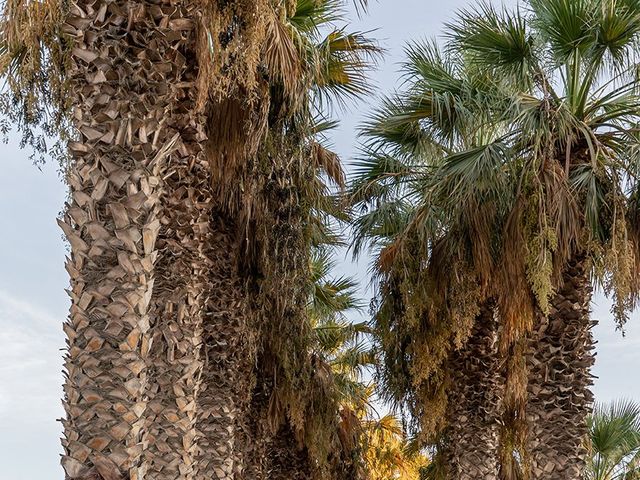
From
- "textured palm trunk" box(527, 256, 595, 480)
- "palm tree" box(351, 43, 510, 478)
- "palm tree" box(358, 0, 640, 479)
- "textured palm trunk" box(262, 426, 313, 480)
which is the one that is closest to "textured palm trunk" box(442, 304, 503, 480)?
"palm tree" box(351, 43, 510, 478)

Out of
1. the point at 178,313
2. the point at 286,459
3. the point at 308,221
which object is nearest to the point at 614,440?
the point at 286,459

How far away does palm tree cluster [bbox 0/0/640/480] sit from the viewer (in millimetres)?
4430

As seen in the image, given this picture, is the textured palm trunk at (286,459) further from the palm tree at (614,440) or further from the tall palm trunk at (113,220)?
the tall palm trunk at (113,220)

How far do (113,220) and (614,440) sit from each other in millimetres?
13664

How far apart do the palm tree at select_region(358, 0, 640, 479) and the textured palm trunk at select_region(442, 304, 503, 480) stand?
2.03 feet

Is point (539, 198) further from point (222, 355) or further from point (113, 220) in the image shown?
point (113, 220)

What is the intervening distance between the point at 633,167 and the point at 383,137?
3717 millimetres

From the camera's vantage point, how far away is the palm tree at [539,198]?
860 cm

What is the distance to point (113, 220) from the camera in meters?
4.34

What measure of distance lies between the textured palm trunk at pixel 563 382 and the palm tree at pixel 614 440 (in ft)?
22.8

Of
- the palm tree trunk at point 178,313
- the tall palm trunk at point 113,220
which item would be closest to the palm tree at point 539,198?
the palm tree trunk at point 178,313

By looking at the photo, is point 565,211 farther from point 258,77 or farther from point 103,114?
point 103,114

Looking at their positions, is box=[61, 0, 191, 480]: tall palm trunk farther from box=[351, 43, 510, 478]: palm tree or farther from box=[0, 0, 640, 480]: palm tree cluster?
box=[351, 43, 510, 478]: palm tree

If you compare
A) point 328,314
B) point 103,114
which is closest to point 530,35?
point 103,114
